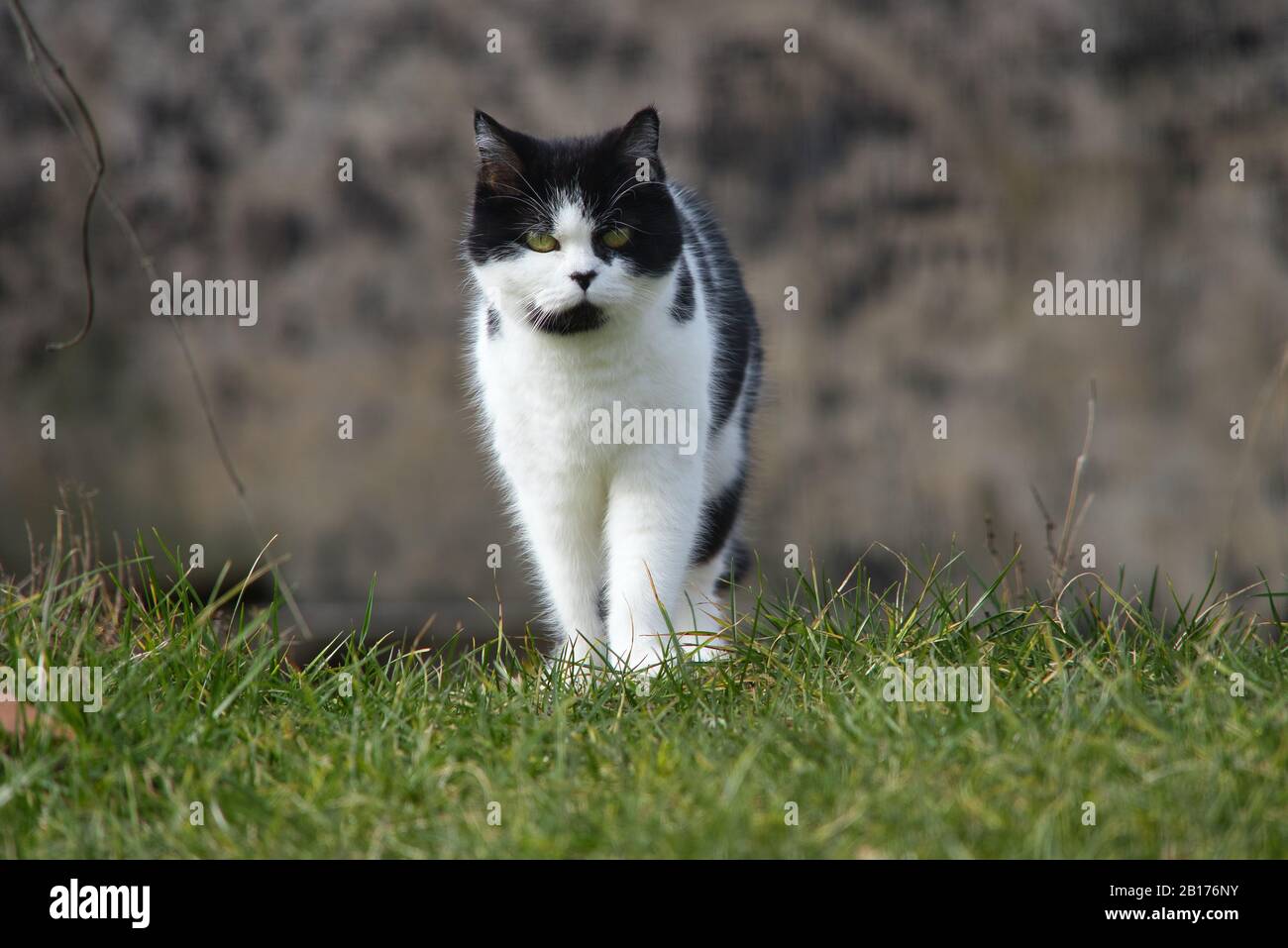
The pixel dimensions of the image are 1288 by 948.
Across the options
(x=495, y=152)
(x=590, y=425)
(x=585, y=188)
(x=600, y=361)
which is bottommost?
(x=590, y=425)

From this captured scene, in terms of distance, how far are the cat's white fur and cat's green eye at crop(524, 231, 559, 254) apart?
2cm

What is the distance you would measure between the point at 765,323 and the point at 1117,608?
1854 millimetres

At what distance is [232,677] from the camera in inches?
95.5

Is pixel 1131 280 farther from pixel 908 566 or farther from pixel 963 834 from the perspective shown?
pixel 963 834

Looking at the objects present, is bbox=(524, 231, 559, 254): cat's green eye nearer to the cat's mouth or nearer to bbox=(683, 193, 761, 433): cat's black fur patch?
the cat's mouth

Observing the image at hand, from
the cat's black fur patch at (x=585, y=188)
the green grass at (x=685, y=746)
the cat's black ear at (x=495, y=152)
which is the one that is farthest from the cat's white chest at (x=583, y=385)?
the green grass at (x=685, y=746)

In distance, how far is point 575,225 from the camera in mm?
2684

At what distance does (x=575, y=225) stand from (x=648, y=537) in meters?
0.75

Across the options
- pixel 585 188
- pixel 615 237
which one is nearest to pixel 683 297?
pixel 615 237

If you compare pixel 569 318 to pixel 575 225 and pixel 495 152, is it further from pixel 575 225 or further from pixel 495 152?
pixel 495 152

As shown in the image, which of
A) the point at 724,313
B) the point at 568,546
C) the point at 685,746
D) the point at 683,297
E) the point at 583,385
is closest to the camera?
the point at 685,746

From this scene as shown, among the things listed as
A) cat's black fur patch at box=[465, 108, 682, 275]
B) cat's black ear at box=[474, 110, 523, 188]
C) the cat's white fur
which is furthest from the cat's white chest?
cat's black ear at box=[474, 110, 523, 188]

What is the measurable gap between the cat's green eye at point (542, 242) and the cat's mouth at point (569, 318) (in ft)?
0.44

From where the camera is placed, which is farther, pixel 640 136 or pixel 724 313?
pixel 724 313
